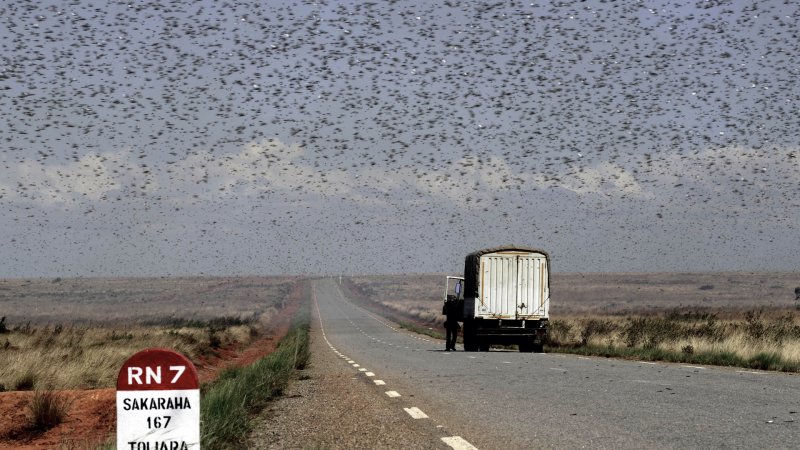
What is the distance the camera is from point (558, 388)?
13422mm

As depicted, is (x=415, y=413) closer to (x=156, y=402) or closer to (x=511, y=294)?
(x=156, y=402)

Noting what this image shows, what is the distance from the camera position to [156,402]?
464 cm

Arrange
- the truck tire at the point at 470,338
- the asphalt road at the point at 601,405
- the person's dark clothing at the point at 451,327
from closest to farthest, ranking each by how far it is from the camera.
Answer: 1. the asphalt road at the point at 601,405
2. the truck tire at the point at 470,338
3. the person's dark clothing at the point at 451,327

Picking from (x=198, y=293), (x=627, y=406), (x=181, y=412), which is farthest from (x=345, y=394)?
(x=198, y=293)

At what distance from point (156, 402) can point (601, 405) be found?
7.54 m

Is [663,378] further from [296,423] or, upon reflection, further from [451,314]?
[451,314]

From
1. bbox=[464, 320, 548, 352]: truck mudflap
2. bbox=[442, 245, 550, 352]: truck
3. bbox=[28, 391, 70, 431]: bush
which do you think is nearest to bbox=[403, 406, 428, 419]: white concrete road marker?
bbox=[28, 391, 70, 431]: bush

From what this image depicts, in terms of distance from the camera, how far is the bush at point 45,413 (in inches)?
555

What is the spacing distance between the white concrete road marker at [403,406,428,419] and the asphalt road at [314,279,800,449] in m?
0.08

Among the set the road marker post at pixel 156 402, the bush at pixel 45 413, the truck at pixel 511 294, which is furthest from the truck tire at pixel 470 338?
the road marker post at pixel 156 402

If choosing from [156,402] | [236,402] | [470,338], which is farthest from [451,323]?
[156,402]

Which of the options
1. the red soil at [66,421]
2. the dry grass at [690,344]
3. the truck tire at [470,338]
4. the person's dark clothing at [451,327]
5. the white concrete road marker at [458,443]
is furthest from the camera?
the person's dark clothing at [451,327]

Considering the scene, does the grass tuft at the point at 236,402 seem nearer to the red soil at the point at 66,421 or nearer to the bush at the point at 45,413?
the red soil at the point at 66,421

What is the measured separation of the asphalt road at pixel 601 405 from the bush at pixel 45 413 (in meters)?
5.12
